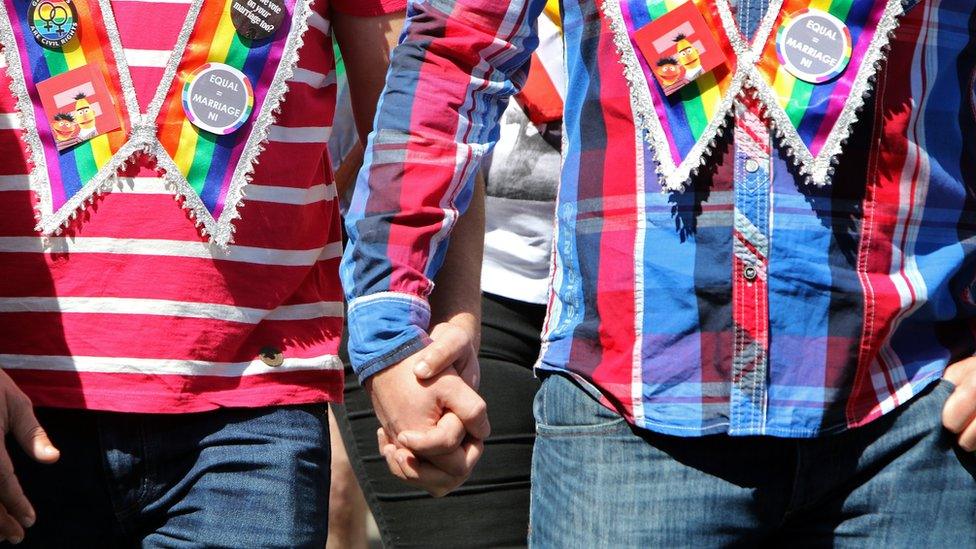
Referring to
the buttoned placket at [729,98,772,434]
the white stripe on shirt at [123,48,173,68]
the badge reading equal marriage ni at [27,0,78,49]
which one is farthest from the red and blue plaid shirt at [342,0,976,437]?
the badge reading equal marriage ni at [27,0,78,49]

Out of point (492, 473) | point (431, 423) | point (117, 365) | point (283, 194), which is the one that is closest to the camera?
point (431, 423)

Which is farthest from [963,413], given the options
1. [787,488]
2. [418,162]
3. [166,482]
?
[166,482]

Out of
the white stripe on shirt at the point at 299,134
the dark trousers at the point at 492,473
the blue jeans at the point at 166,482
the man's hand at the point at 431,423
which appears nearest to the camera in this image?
the man's hand at the point at 431,423

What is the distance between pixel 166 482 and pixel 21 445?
20cm

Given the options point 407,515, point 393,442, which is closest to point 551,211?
point 407,515

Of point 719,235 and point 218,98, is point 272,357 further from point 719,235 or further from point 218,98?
point 719,235

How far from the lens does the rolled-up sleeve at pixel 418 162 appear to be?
1.72 m

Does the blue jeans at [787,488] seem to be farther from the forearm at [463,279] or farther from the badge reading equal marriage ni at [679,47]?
the badge reading equal marriage ni at [679,47]

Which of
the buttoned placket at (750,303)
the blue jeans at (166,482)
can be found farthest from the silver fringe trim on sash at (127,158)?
the buttoned placket at (750,303)

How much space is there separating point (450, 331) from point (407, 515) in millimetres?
889

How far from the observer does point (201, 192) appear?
6.11 feet

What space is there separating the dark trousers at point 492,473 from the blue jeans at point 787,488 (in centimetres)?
78

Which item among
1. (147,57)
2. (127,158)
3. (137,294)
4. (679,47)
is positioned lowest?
(137,294)

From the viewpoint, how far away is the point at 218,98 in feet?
6.20
